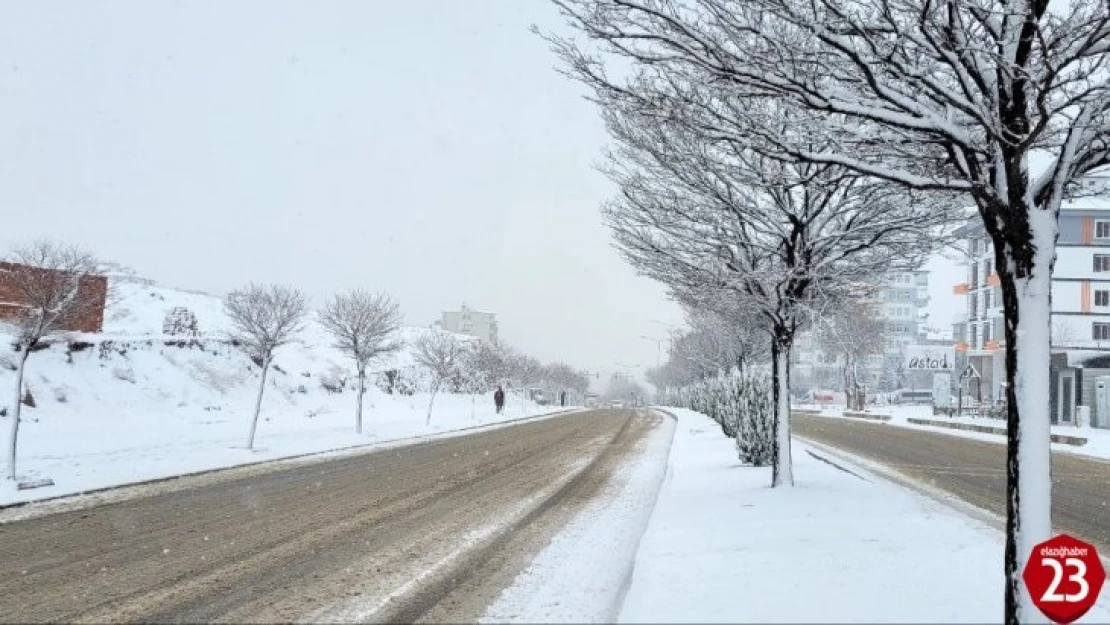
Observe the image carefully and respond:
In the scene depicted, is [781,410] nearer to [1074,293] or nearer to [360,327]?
[360,327]

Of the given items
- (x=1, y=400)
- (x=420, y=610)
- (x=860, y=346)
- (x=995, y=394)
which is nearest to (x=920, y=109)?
(x=420, y=610)

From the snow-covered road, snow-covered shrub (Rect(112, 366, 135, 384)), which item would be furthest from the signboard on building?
snow-covered shrub (Rect(112, 366, 135, 384))

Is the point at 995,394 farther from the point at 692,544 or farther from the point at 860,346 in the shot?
the point at 692,544

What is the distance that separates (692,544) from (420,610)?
2746mm

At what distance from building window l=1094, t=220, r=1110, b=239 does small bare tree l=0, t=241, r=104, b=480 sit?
2360 inches

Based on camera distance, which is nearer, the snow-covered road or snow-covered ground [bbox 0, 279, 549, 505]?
the snow-covered road

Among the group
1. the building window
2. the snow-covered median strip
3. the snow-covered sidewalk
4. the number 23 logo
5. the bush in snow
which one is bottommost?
the snow-covered sidewalk

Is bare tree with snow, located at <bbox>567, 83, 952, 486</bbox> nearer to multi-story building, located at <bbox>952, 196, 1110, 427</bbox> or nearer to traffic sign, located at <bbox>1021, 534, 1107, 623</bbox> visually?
traffic sign, located at <bbox>1021, 534, 1107, 623</bbox>

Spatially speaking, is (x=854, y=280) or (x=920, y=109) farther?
(x=854, y=280)

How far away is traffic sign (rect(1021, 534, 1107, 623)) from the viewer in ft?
12.8

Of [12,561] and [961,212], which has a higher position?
[961,212]

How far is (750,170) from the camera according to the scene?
33.0 ft

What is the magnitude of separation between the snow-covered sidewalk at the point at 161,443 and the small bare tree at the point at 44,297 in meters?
1.66

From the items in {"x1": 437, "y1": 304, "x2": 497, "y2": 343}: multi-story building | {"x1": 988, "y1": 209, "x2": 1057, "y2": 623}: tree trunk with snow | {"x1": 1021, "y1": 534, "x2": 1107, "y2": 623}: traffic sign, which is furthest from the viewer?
{"x1": 437, "y1": 304, "x2": 497, "y2": 343}: multi-story building
